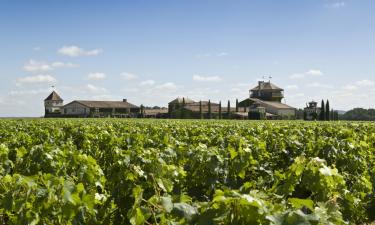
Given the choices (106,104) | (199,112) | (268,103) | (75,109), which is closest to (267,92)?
(268,103)

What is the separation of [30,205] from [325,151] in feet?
22.8

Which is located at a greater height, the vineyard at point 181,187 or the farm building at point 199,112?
the farm building at point 199,112

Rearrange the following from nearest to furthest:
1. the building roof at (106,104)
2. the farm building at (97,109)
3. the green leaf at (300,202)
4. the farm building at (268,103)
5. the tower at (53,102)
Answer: the green leaf at (300,202), the farm building at (268,103), the farm building at (97,109), the building roof at (106,104), the tower at (53,102)

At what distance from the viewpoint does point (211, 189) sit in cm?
621

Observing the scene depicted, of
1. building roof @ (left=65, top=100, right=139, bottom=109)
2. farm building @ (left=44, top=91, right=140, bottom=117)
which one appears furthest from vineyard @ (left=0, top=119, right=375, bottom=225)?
building roof @ (left=65, top=100, right=139, bottom=109)

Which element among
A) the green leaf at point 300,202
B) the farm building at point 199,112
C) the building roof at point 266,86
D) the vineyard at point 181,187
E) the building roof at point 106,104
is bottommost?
the vineyard at point 181,187

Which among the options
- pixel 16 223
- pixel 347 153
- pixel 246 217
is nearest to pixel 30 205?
pixel 16 223

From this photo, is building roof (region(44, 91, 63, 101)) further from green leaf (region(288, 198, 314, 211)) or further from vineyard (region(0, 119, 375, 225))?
green leaf (region(288, 198, 314, 211))

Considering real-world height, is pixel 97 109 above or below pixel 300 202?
above

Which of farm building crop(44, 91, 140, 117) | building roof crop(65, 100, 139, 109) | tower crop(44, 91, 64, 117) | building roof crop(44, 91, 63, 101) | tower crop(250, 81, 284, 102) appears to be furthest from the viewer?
building roof crop(44, 91, 63, 101)

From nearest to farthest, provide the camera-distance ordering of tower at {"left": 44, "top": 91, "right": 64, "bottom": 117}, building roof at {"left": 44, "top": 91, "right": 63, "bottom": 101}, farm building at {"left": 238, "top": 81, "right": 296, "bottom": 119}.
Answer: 1. farm building at {"left": 238, "top": 81, "right": 296, "bottom": 119}
2. tower at {"left": 44, "top": 91, "right": 64, "bottom": 117}
3. building roof at {"left": 44, "top": 91, "right": 63, "bottom": 101}

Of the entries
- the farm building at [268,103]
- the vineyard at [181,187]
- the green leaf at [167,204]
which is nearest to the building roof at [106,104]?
the farm building at [268,103]

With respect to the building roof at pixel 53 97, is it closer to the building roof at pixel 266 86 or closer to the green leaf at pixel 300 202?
the building roof at pixel 266 86

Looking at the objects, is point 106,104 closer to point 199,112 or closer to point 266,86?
point 199,112
